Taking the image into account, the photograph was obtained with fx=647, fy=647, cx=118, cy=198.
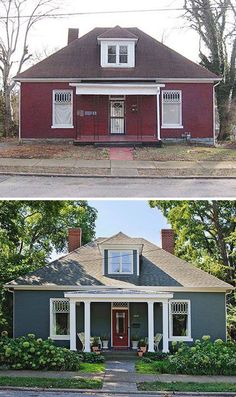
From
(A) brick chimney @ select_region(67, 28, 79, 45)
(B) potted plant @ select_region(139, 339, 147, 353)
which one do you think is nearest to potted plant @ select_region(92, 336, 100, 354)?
(B) potted plant @ select_region(139, 339, 147, 353)

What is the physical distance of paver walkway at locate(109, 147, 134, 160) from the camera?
24.6 metres

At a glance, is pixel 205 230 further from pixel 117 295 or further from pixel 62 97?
pixel 117 295

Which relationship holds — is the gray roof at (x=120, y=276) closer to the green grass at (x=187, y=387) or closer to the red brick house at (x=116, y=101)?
the red brick house at (x=116, y=101)

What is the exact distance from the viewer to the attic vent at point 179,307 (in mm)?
23219

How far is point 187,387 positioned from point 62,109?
17.7 metres

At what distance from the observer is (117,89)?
28.4 m

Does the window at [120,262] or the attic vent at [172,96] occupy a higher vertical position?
the attic vent at [172,96]

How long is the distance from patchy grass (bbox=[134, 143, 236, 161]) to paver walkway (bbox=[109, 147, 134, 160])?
0.23 m

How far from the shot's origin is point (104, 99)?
99.0 feet

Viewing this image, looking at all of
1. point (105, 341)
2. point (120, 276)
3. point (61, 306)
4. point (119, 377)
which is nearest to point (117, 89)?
point (120, 276)

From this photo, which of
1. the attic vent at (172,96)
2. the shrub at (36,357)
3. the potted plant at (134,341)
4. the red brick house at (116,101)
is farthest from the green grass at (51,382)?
the attic vent at (172,96)

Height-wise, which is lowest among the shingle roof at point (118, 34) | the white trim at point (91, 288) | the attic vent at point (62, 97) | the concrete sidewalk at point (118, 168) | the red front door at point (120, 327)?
the red front door at point (120, 327)

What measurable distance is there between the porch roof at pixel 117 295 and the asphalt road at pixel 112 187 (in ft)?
13.6

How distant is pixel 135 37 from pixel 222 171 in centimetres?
1119
